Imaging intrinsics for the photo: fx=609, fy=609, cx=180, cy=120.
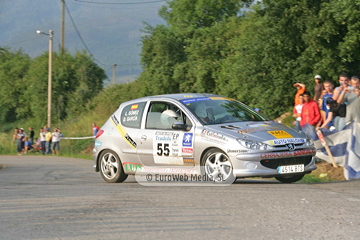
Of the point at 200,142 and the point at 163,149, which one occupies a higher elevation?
the point at 200,142

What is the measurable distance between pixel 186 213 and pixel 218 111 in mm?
3872

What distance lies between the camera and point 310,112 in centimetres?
1333

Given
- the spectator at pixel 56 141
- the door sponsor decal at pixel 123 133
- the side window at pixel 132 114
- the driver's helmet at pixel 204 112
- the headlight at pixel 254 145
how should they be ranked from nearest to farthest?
the headlight at pixel 254 145, the driver's helmet at pixel 204 112, the door sponsor decal at pixel 123 133, the side window at pixel 132 114, the spectator at pixel 56 141

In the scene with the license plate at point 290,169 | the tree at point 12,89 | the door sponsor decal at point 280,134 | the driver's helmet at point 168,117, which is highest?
the tree at point 12,89

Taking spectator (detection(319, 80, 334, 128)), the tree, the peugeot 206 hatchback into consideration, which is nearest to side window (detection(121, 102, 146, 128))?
the peugeot 206 hatchback

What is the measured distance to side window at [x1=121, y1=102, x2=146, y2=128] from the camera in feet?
37.3

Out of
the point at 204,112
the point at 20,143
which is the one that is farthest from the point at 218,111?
the point at 20,143

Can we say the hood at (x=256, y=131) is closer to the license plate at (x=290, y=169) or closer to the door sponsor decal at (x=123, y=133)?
the license plate at (x=290, y=169)

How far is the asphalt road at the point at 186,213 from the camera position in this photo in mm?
6121

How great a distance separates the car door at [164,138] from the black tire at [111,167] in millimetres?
656

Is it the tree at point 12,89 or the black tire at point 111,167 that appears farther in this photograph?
the tree at point 12,89

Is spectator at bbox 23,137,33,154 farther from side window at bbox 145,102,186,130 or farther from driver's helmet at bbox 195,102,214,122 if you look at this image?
driver's helmet at bbox 195,102,214,122
